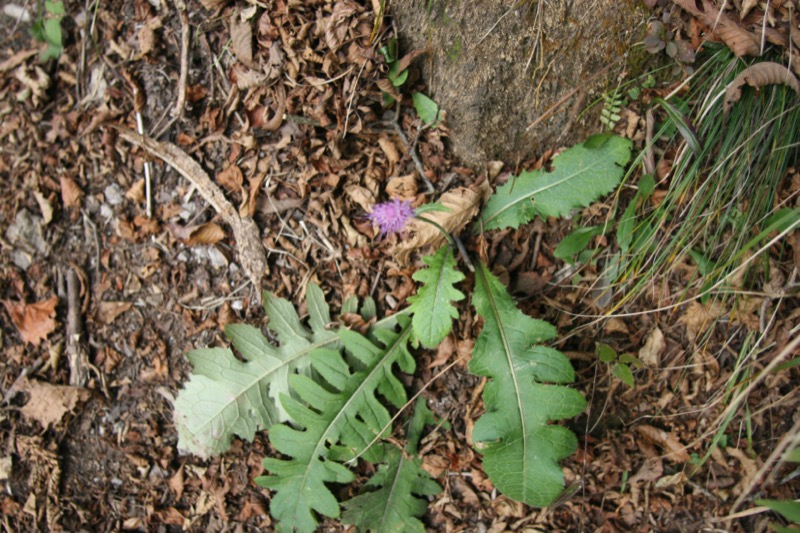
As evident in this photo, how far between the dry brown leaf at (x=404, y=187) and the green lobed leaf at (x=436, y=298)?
0.95 ft

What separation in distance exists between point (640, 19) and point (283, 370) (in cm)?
195

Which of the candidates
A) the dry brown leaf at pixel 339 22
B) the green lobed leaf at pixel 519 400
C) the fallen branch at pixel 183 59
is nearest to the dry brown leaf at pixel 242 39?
the fallen branch at pixel 183 59

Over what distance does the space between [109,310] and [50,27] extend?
1361 millimetres

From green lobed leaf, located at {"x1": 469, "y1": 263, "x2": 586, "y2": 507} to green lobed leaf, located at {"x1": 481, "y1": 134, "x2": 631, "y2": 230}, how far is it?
27 cm

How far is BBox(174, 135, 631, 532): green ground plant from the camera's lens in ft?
7.22

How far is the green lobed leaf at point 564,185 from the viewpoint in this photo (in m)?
2.27

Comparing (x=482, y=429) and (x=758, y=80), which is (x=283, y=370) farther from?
(x=758, y=80)

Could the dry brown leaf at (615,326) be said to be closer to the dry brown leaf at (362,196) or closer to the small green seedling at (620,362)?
the small green seedling at (620,362)

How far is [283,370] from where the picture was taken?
2.47 m

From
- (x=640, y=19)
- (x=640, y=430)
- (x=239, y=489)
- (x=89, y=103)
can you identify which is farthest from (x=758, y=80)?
(x=89, y=103)

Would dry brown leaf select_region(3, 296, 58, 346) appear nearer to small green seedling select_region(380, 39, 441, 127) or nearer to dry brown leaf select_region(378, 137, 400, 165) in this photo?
dry brown leaf select_region(378, 137, 400, 165)

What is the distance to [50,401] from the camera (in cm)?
267

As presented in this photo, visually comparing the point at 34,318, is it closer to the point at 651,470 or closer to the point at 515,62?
the point at 515,62

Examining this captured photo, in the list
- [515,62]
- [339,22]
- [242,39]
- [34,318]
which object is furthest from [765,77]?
[34,318]
